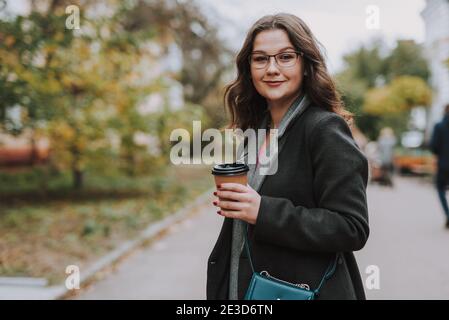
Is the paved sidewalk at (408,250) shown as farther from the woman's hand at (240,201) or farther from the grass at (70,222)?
the woman's hand at (240,201)

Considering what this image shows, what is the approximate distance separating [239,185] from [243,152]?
51cm

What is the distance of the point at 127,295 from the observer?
16.7ft

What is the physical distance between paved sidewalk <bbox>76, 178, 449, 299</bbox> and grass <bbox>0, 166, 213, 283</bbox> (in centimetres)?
59

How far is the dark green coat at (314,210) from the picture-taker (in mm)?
1535

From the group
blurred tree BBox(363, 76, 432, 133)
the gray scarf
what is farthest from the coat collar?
blurred tree BBox(363, 76, 432, 133)

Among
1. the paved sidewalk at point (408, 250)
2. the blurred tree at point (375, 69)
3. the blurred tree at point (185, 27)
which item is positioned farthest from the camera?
the blurred tree at point (375, 69)

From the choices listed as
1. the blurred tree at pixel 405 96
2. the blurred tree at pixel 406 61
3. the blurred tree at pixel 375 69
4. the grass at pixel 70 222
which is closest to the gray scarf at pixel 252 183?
the grass at pixel 70 222

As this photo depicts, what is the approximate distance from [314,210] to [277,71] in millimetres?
523

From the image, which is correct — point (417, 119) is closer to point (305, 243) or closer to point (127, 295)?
point (127, 295)

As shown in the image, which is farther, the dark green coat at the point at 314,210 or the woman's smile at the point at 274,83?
the woman's smile at the point at 274,83

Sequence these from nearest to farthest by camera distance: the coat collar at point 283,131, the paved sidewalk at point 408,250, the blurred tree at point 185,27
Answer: the coat collar at point 283,131, the paved sidewalk at point 408,250, the blurred tree at point 185,27

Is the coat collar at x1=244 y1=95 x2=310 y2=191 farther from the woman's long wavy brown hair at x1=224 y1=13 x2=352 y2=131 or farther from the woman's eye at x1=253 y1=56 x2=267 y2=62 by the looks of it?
the woman's eye at x1=253 y1=56 x2=267 y2=62

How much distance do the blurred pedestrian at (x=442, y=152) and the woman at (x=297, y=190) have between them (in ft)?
22.9
